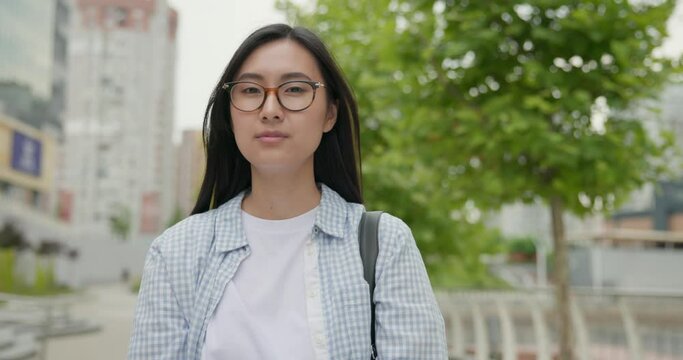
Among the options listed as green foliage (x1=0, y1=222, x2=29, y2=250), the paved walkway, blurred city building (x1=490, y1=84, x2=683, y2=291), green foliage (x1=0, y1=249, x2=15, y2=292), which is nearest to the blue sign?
green foliage (x1=0, y1=222, x2=29, y2=250)

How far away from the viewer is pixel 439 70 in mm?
5500

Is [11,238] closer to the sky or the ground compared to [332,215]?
closer to the ground

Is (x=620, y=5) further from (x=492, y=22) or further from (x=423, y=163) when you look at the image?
(x=423, y=163)

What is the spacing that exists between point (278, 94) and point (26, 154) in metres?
6.75

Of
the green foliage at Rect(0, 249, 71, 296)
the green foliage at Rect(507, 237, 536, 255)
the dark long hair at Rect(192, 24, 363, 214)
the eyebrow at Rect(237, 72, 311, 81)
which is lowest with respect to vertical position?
the green foliage at Rect(507, 237, 536, 255)

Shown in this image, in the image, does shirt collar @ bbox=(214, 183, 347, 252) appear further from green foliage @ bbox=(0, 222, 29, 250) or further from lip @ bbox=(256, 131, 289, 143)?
Result: green foliage @ bbox=(0, 222, 29, 250)

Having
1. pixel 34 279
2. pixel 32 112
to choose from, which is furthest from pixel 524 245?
pixel 32 112

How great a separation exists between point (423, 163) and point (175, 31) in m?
5.32

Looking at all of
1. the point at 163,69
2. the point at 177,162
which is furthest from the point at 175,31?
the point at 177,162

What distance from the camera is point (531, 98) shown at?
4887mm

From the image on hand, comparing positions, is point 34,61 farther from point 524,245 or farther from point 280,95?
point 524,245

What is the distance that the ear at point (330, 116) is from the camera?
160 centimetres

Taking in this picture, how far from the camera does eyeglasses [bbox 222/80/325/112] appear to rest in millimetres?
1459

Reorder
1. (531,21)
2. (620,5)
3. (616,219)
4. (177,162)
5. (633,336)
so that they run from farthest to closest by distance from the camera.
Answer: (616,219), (177,162), (633,336), (531,21), (620,5)
